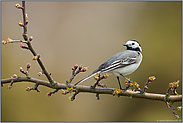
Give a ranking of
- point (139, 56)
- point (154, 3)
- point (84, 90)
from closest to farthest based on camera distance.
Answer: point (84, 90)
point (139, 56)
point (154, 3)

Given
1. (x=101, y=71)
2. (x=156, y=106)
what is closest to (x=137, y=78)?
(x=156, y=106)

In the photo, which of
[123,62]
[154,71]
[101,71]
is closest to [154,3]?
[154,71]

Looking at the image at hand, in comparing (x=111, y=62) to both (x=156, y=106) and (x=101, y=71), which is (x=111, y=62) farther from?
(x=156, y=106)

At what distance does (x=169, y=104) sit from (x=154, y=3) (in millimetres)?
5455

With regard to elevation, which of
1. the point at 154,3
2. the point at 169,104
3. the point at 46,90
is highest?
the point at 154,3

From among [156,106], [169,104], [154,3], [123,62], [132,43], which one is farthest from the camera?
[154,3]

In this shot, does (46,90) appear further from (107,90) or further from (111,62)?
(107,90)

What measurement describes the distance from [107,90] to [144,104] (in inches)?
151

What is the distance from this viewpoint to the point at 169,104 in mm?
3418

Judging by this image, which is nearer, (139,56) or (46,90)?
(139,56)

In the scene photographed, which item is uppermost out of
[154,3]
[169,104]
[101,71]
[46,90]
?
[154,3]

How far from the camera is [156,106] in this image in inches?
254

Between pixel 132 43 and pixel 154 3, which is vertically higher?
pixel 154 3

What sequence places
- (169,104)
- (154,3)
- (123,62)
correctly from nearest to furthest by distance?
(169,104) < (123,62) < (154,3)
